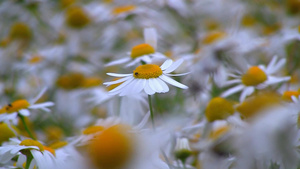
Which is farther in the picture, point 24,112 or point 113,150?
point 24,112

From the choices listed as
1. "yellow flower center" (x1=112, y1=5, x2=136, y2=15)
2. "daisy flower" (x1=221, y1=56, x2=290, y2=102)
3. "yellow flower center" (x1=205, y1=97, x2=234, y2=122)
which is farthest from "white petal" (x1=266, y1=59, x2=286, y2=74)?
"yellow flower center" (x1=112, y1=5, x2=136, y2=15)

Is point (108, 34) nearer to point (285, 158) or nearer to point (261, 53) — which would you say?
point (261, 53)

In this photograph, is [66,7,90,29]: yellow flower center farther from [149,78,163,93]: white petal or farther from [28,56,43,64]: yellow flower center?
[149,78,163,93]: white petal

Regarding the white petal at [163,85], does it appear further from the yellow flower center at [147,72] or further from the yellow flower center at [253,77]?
the yellow flower center at [253,77]

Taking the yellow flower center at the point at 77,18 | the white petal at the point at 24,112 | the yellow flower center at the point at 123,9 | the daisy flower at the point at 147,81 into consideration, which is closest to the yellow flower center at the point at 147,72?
the daisy flower at the point at 147,81

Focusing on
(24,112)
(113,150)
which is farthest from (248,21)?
(113,150)

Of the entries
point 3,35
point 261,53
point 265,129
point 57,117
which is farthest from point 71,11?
point 265,129

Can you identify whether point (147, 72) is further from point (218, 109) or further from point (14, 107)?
point (14, 107)

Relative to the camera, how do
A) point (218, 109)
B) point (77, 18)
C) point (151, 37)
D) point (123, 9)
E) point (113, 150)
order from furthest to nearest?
point (77, 18), point (123, 9), point (151, 37), point (218, 109), point (113, 150)
